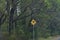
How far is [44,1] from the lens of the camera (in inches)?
1210

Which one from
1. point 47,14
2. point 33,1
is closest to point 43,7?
point 33,1

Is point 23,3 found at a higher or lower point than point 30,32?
higher

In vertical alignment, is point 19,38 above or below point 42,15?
below

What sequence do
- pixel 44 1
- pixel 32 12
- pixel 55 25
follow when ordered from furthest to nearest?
pixel 55 25, pixel 32 12, pixel 44 1

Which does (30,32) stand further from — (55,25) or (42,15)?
(55,25)

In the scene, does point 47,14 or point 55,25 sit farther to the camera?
point 55,25

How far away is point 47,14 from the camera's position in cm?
3612

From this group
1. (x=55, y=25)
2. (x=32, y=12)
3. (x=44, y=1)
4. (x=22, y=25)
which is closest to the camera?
(x=44, y=1)

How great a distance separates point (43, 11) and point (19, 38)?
4947mm

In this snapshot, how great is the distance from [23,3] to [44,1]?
3.21 metres

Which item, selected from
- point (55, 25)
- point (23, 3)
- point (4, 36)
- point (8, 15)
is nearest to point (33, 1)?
point (23, 3)

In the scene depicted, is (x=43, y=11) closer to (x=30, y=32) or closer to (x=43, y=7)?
(x=43, y=7)

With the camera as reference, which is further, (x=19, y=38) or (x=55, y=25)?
(x=55, y=25)

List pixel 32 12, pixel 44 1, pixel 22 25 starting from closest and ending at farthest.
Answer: pixel 44 1 < pixel 32 12 < pixel 22 25
